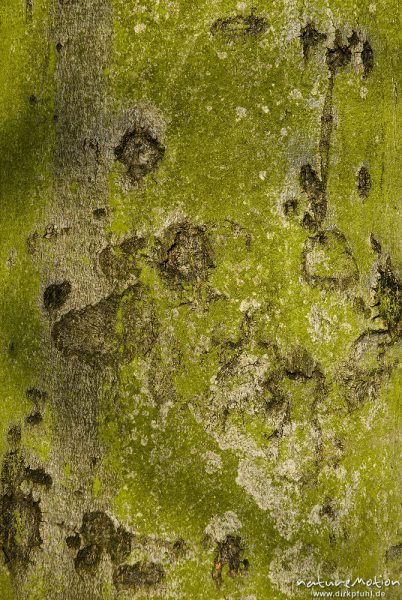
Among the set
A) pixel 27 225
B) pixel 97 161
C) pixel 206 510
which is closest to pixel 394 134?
pixel 97 161

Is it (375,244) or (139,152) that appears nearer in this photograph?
(139,152)

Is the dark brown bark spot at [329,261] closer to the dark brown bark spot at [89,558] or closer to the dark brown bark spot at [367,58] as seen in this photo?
the dark brown bark spot at [367,58]

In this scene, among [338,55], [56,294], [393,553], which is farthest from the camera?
[393,553]

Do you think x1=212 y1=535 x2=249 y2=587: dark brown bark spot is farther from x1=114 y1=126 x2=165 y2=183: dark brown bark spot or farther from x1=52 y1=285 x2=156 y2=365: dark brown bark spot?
x1=114 y1=126 x2=165 y2=183: dark brown bark spot

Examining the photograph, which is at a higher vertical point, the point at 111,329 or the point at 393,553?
the point at 111,329

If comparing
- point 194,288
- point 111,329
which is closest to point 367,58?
point 194,288

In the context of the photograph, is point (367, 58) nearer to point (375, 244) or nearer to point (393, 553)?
point (375, 244)

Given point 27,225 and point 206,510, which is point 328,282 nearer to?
point 206,510

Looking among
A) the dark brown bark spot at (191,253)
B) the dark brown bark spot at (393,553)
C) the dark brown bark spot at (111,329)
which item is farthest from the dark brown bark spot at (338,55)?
the dark brown bark spot at (393,553)
